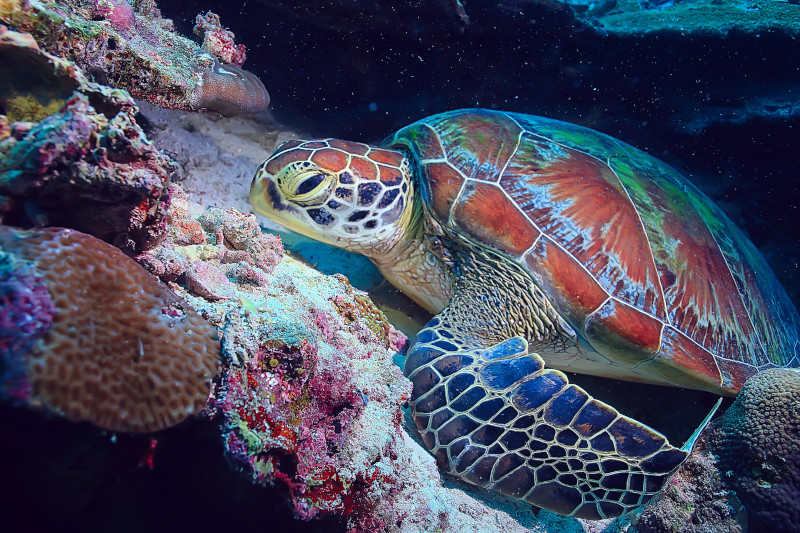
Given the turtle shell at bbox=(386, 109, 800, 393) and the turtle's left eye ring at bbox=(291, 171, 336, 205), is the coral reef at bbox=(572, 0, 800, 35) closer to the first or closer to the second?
the turtle shell at bbox=(386, 109, 800, 393)

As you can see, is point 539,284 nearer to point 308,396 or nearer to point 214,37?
point 308,396

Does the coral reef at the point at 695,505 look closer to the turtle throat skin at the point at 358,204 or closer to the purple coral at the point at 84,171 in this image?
the turtle throat skin at the point at 358,204

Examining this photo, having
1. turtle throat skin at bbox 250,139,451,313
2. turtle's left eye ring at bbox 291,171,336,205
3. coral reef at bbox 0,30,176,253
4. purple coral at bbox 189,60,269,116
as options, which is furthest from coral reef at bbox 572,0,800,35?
coral reef at bbox 0,30,176,253

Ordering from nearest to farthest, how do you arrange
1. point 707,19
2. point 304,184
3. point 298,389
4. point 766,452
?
point 298,389 → point 766,452 → point 304,184 → point 707,19

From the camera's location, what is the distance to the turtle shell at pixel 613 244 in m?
2.00

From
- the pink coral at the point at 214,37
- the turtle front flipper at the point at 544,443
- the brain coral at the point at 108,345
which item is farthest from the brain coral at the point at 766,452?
the pink coral at the point at 214,37

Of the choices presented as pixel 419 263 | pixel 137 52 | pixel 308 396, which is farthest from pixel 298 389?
pixel 137 52

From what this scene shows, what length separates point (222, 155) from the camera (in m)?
3.15

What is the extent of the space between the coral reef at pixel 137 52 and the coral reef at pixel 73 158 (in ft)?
2.37

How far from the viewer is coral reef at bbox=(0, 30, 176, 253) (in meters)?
0.86

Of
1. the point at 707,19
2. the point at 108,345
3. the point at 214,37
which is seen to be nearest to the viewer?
the point at 108,345

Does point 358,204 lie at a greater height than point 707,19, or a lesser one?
lesser

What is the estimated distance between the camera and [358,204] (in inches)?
88.2

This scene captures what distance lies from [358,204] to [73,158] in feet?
4.85
